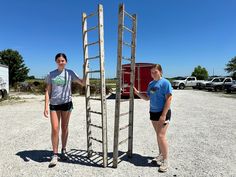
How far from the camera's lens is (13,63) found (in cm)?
4903

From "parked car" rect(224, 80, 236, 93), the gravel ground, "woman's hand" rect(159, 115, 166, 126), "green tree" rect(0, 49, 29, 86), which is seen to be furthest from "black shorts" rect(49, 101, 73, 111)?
"green tree" rect(0, 49, 29, 86)

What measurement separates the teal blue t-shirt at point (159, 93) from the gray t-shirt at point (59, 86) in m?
1.56

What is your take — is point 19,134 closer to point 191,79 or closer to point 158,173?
point 158,173

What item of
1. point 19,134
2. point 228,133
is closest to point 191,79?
point 228,133

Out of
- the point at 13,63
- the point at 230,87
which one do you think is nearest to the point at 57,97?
the point at 230,87

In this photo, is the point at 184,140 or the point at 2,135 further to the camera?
the point at 2,135

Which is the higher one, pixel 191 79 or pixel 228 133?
pixel 191 79

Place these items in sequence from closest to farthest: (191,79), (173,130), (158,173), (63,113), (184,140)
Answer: (158,173), (63,113), (184,140), (173,130), (191,79)

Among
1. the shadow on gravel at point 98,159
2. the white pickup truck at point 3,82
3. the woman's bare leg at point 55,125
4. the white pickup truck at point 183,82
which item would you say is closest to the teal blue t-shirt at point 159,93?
the shadow on gravel at point 98,159

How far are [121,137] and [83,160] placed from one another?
1821 mm

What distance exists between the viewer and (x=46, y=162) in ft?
13.7

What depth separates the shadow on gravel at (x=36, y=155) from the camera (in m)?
4.32

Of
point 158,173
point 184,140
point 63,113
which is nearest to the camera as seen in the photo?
point 158,173

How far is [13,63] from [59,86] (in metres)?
50.4
